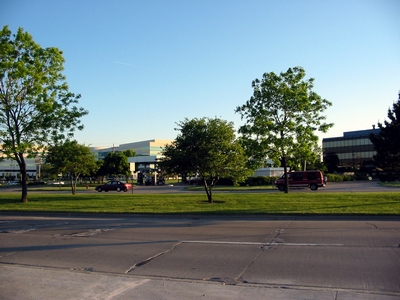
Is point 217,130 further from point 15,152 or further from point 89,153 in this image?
point 89,153

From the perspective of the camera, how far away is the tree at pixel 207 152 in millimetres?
23797

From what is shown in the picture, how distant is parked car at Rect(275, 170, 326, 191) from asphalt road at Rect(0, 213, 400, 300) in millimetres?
25457

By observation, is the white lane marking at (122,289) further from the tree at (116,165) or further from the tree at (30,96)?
the tree at (116,165)

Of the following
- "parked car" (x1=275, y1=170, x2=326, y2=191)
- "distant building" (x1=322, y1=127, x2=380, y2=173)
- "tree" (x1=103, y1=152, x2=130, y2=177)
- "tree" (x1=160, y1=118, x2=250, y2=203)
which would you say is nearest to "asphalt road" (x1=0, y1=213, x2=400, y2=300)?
"tree" (x1=160, y1=118, x2=250, y2=203)

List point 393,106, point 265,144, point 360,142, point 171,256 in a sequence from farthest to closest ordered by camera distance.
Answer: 1. point 360,142
2. point 393,106
3. point 265,144
4. point 171,256

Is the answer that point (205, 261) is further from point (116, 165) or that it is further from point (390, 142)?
point (116, 165)

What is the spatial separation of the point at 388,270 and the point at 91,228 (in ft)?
33.8

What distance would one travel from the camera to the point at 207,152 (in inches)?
929

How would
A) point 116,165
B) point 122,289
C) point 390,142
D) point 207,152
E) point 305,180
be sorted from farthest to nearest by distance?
point 116,165 < point 305,180 < point 390,142 < point 207,152 < point 122,289

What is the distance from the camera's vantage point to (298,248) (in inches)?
385

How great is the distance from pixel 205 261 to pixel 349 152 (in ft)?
338

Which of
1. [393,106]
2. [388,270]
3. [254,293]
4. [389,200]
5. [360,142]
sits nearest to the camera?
[254,293]

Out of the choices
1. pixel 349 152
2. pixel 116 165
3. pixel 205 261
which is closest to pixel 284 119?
pixel 205 261

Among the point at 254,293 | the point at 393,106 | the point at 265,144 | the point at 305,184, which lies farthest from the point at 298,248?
the point at 305,184
